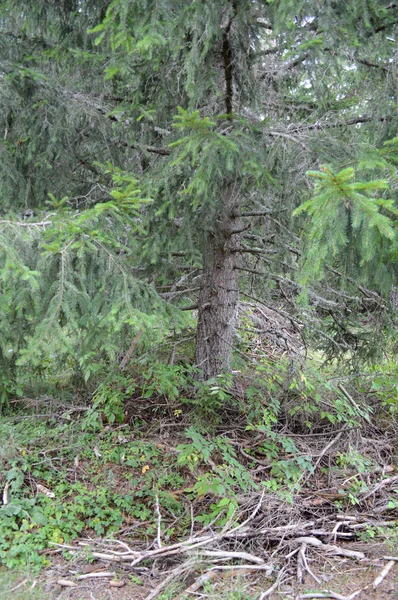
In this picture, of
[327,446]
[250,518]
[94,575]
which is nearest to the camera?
[94,575]

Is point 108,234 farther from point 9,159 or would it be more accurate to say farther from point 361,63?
point 361,63

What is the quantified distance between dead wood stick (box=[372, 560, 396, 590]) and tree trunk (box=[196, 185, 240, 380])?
2339mm

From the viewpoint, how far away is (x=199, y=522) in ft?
12.8

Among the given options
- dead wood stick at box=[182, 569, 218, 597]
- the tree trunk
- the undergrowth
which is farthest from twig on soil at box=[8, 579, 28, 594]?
the tree trunk

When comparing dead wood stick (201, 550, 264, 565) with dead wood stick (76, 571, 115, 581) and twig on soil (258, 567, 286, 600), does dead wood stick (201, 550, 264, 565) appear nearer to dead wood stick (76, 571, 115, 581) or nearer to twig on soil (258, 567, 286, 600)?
twig on soil (258, 567, 286, 600)

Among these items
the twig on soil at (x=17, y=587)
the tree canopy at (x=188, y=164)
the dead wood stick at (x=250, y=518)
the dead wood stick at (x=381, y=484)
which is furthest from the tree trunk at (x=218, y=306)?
the twig on soil at (x=17, y=587)

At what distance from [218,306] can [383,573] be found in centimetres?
287

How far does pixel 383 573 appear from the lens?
10.4 ft

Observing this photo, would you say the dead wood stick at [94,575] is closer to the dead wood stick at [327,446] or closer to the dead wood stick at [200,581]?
the dead wood stick at [200,581]

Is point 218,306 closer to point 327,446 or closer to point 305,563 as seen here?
point 327,446

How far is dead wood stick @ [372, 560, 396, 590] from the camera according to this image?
3.07 meters

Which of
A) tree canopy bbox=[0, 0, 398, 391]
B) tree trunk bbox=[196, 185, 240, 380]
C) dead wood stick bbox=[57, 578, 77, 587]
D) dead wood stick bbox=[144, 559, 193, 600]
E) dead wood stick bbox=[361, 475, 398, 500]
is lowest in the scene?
dead wood stick bbox=[57, 578, 77, 587]

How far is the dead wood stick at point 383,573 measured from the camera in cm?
307

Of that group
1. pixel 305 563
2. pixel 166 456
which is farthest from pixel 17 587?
pixel 305 563
